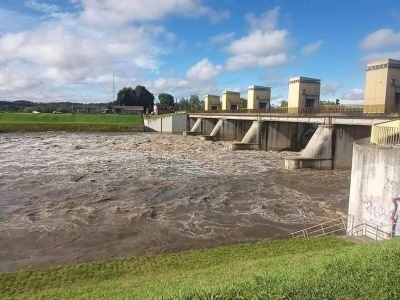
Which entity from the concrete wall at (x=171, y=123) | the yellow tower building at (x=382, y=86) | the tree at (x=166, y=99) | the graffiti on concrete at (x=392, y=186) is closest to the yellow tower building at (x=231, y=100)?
the concrete wall at (x=171, y=123)

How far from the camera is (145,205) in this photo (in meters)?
17.6

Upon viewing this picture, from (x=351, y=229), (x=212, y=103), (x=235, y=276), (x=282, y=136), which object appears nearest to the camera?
(x=235, y=276)

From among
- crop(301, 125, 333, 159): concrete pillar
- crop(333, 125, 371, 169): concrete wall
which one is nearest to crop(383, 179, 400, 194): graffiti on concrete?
crop(301, 125, 333, 159): concrete pillar

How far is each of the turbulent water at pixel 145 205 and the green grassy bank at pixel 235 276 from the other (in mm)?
1775

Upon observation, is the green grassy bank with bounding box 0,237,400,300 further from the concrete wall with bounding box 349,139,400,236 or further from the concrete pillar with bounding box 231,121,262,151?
the concrete pillar with bounding box 231,121,262,151

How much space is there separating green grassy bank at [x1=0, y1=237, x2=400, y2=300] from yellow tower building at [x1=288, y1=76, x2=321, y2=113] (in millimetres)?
31988

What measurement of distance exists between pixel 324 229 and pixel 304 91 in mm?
29977

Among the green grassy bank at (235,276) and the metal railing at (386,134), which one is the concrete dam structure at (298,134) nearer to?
the metal railing at (386,134)

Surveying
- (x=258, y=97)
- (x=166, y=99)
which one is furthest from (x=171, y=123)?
(x=166, y=99)

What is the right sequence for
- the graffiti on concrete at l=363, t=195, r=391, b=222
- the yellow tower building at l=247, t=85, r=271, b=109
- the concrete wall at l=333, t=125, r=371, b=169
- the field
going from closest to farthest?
the graffiti on concrete at l=363, t=195, r=391, b=222 → the concrete wall at l=333, t=125, r=371, b=169 → the yellow tower building at l=247, t=85, r=271, b=109 → the field

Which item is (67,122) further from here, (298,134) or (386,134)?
(386,134)

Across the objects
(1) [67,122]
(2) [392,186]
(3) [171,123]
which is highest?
(2) [392,186]

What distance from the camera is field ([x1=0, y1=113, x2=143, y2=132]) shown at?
70312mm

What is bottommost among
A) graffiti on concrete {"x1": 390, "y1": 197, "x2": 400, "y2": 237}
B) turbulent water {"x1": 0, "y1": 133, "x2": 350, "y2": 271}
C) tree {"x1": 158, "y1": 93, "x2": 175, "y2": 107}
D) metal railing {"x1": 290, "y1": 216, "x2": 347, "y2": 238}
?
turbulent water {"x1": 0, "y1": 133, "x2": 350, "y2": 271}
